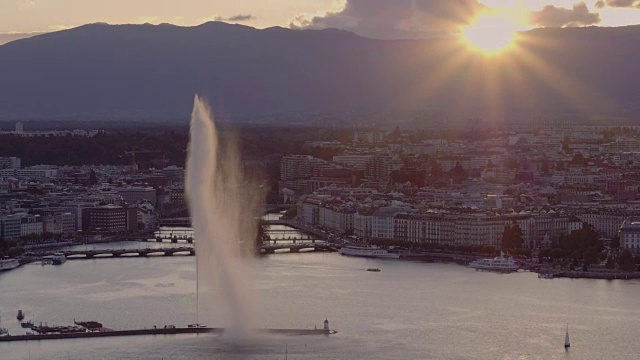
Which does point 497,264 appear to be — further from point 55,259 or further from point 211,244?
point 211,244

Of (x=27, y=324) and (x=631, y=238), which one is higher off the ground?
(x=631, y=238)

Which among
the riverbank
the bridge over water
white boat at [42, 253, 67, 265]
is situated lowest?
the riverbank

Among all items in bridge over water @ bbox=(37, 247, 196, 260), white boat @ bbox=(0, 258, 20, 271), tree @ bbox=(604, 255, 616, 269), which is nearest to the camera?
tree @ bbox=(604, 255, 616, 269)

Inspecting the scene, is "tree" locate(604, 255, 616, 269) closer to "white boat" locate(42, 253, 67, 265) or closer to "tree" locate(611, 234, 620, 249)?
"tree" locate(611, 234, 620, 249)

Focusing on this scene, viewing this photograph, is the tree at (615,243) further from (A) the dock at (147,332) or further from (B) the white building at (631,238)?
(A) the dock at (147,332)

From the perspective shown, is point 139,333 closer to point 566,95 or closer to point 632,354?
point 632,354

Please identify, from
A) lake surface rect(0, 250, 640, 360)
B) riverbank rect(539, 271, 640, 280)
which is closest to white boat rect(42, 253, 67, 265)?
lake surface rect(0, 250, 640, 360)

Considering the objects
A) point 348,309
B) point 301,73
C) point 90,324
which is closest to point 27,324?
point 90,324
